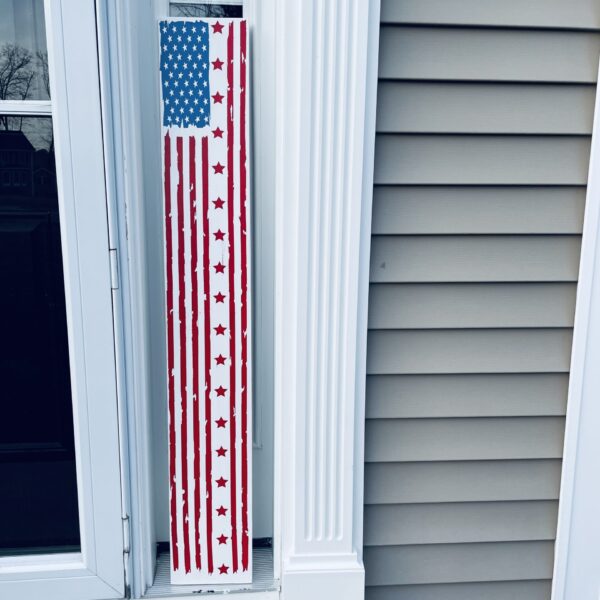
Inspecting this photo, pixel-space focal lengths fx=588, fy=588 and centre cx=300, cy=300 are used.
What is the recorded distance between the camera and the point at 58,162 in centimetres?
134

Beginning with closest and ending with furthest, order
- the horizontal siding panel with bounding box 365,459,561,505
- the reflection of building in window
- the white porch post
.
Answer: the white porch post → the reflection of building in window → the horizontal siding panel with bounding box 365,459,561,505

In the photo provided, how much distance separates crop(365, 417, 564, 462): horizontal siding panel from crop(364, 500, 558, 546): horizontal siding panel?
137 mm

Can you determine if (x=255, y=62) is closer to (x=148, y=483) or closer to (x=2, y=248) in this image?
(x=2, y=248)

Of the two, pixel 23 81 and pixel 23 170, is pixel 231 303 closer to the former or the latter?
pixel 23 170

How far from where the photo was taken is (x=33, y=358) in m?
1.47

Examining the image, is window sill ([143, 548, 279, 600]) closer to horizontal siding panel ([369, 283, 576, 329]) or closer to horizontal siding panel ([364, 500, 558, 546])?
horizontal siding panel ([364, 500, 558, 546])

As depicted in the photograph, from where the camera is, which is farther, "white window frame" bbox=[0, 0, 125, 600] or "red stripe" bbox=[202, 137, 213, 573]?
"red stripe" bbox=[202, 137, 213, 573]

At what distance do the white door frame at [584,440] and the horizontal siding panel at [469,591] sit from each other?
0.05m

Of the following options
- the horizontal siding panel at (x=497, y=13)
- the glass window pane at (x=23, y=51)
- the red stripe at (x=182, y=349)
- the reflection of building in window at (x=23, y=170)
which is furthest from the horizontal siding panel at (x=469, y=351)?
the glass window pane at (x=23, y=51)

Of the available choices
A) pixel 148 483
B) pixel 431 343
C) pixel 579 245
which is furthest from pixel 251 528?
pixel 579 245

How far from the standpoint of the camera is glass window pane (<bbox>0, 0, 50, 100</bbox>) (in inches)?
51.9

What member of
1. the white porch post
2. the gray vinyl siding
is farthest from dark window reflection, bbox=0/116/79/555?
the gray vinyl siding

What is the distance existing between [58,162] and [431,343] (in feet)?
3.18

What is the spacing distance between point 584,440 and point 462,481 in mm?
319
